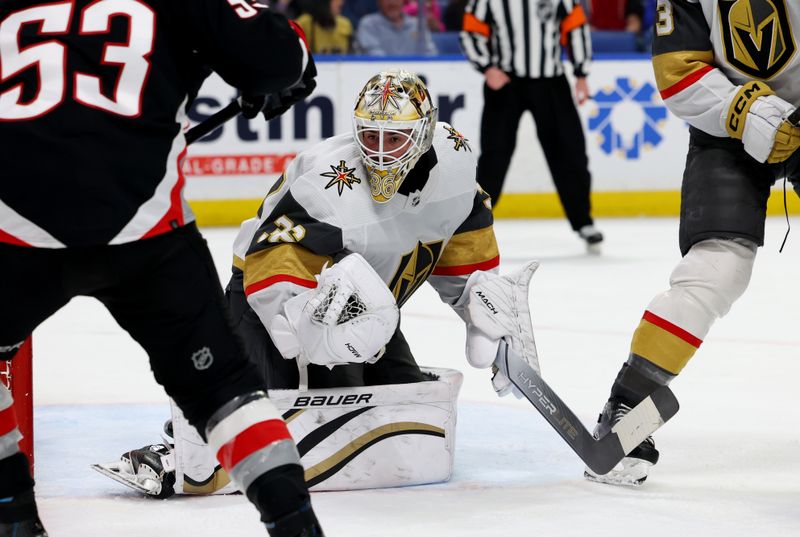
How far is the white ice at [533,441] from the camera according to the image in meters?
2.41

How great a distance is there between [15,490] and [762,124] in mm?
1468

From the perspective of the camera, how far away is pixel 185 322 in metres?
1.85

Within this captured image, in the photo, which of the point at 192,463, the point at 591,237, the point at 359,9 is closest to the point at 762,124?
the point at 192,463

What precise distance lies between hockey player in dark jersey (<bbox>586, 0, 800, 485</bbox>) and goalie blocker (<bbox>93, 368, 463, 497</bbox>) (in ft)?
1.07

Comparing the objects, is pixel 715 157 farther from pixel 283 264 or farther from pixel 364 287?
pixel 283 264

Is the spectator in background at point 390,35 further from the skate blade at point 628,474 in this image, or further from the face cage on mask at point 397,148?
the skate blade at point 628,474

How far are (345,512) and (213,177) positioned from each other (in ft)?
15.8

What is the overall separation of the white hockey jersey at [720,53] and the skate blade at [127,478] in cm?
125

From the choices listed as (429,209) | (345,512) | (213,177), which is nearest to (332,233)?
(429,209)

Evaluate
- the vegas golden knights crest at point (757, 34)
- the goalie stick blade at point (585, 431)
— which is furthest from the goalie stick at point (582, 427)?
the vegas golden knights crest at point (757, 34)

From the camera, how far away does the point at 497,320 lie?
106 inches

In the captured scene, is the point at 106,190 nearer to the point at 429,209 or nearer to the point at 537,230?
the point at 429,209

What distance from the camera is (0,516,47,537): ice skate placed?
2.00 meters

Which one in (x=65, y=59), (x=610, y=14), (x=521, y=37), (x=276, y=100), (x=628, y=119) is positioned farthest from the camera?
(x=610, y=14)
